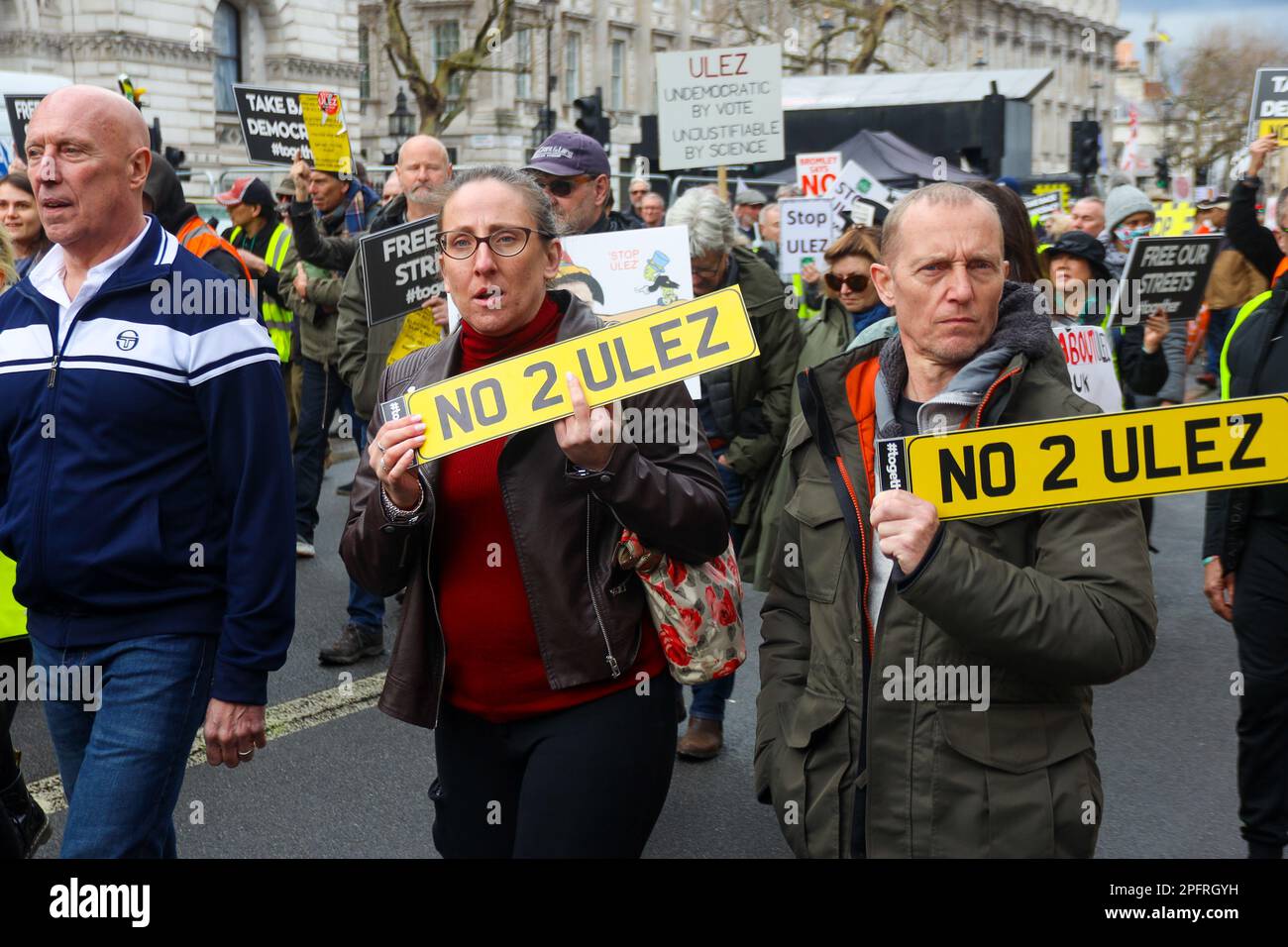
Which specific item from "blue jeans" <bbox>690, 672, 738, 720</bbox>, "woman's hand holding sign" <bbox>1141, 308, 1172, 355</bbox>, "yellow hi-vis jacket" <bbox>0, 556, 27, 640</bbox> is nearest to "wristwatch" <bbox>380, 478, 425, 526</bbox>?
"yellow hi-vis jacket" <bbox>0, 556, 27, 640</bbox>

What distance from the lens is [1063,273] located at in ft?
21.1

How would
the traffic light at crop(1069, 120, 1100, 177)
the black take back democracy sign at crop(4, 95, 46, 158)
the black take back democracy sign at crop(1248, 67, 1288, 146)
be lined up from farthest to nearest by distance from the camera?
the traffic light at crop(1069, 120, 1100, 177) < the black take back democracy sign at crop(1248, 67, 1288, 146) < the black take back democracy sign at crop(4, 95, 46, 158)

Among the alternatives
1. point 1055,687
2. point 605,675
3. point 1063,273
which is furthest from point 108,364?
point 1063,273

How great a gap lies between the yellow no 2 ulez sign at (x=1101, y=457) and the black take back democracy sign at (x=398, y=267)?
3.56 meters

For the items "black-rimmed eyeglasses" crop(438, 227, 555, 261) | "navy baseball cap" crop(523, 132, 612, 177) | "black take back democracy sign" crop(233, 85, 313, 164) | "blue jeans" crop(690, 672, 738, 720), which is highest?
"black take back democracy sign" crop(233, 85, 313, 164)

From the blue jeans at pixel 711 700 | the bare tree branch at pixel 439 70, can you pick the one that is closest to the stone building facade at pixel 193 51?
the bare tree branch at pixel 439 70

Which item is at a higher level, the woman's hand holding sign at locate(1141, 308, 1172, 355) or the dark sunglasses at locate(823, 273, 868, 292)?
the dark sunglasses at locate(823, 273, 868, 292)

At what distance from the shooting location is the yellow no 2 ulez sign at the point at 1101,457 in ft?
7.42

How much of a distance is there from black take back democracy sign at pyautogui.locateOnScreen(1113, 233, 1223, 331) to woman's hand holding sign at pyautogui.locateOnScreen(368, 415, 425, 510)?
4.74 m

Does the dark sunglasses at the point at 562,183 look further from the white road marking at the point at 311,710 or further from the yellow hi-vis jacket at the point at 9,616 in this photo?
the yellow hi-vis jacket at the point at 9,616

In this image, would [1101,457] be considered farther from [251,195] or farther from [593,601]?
[251,195]

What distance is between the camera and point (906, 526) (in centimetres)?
227

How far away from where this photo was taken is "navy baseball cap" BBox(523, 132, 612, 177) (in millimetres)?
5637

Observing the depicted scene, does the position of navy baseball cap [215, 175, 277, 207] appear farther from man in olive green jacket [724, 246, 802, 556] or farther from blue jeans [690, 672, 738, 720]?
blue jeans [690, 672, 738, 720]
